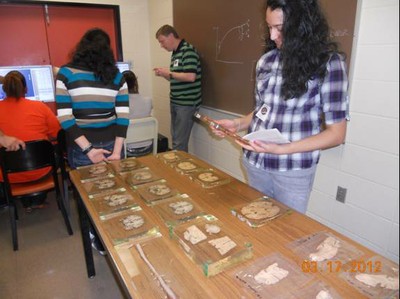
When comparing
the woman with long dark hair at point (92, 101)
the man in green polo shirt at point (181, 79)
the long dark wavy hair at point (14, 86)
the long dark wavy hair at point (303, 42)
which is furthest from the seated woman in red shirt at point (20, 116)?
the long dark wavy hair at point (303, 42)

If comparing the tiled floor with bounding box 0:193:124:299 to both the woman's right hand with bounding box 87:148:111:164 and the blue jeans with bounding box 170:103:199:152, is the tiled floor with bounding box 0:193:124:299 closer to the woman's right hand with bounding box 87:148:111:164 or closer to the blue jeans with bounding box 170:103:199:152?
the woman's right hand with bounding box 87:148:111:164

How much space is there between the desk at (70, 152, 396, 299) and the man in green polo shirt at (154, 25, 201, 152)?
6.10 feet

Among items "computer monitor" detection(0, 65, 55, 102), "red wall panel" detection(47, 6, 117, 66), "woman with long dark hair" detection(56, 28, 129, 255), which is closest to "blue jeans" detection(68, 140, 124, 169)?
"woman with long dark hair" detection(56, 28, 129, 255)

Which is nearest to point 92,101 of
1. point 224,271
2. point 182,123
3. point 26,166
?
point 26,166

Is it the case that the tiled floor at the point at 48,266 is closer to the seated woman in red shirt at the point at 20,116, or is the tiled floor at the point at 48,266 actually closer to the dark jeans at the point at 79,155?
the dark jeans at the point at 79,155

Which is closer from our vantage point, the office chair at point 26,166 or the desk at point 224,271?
the desk at point 224,271

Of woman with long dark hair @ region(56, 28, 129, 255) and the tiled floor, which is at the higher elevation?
woman with long dark hair @ region(56, 28, 129, 255)

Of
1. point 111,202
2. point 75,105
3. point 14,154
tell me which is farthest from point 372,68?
point 14,154

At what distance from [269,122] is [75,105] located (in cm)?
107

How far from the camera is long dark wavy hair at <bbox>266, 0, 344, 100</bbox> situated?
1054 mm

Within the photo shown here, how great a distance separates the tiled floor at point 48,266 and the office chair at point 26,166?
164 millimetres

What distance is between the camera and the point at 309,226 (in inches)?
39.8

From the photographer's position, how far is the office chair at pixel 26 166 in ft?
6.33

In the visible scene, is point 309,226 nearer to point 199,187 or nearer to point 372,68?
point 199,187
